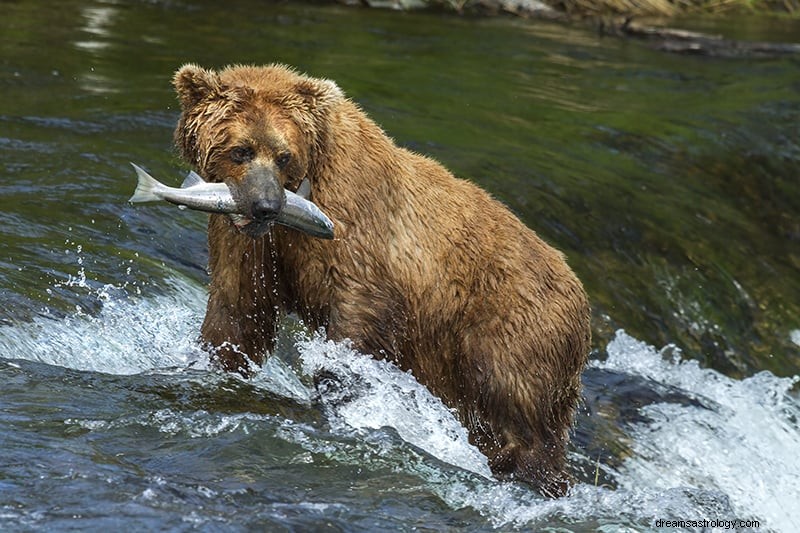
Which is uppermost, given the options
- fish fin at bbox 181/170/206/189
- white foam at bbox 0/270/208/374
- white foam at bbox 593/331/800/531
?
fish fin at bbox 181/170/206/189

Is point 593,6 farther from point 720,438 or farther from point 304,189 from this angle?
point 304,189

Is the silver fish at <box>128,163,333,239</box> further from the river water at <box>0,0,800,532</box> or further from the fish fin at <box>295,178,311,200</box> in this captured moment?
the river water at <box>0,0,800,532</box>

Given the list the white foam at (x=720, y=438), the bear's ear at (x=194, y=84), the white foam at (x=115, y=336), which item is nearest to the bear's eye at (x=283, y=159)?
the bear's ear at (x=194, y=84)

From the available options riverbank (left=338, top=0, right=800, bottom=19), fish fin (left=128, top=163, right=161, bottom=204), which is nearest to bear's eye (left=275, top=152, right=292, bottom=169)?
fish fin (left=128, top=163, right=161, bottom=204)

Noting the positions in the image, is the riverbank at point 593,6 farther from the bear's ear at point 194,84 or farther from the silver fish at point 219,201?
the silver fish at point 219,201

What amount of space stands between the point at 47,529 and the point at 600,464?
3.81 m

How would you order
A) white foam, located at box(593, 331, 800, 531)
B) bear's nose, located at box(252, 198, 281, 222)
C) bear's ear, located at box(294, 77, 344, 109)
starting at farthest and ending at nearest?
1. white foam, located at box(593, 331, 800, 531)
2. bear's ear, located at box(294, 77, 344, 109)
3. bear's nose, located at box(252, 198, 281, 222)

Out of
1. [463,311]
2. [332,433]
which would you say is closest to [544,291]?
[463,311]

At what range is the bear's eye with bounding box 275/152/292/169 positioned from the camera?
5.69 metres

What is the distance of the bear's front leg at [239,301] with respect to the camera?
238 inches

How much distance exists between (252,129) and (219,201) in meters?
0.35

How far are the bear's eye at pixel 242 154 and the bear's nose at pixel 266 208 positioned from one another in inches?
10.5

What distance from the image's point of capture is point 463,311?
6457 mm

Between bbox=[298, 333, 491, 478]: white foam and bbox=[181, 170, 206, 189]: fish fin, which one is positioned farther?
bbox=[298, 333, 491, 478]: white foam
